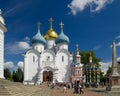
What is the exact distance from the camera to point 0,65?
2152cm

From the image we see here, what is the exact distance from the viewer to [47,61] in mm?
62312

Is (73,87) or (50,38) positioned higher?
(50,38)

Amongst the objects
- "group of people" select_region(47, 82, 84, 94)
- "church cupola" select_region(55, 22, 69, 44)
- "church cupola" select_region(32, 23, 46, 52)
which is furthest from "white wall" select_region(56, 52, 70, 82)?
"group of people" select_region(47, 82, 84, 94)

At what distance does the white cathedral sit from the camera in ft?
200

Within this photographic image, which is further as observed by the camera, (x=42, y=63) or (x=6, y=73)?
(x=6, y=73)

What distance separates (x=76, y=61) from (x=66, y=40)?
6637 mm

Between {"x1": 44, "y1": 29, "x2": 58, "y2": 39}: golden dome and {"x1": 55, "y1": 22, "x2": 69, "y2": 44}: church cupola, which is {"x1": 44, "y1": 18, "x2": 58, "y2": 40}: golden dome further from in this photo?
{"x1": 55, "y1": 22, "x2": 69, "y2": 44}: church cupola

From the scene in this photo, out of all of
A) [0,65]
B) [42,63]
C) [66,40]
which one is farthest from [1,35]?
[66,40]

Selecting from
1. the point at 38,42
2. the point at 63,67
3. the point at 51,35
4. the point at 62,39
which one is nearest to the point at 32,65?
the point at 38,42

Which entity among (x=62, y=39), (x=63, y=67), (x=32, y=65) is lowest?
(x=63, y=67)

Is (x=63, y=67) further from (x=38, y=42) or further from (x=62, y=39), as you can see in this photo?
(x=38, y=42)

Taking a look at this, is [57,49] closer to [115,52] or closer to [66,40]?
[66,40]

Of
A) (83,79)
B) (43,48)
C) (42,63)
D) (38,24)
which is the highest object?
(38,24)

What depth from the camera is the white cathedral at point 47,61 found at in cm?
6109
